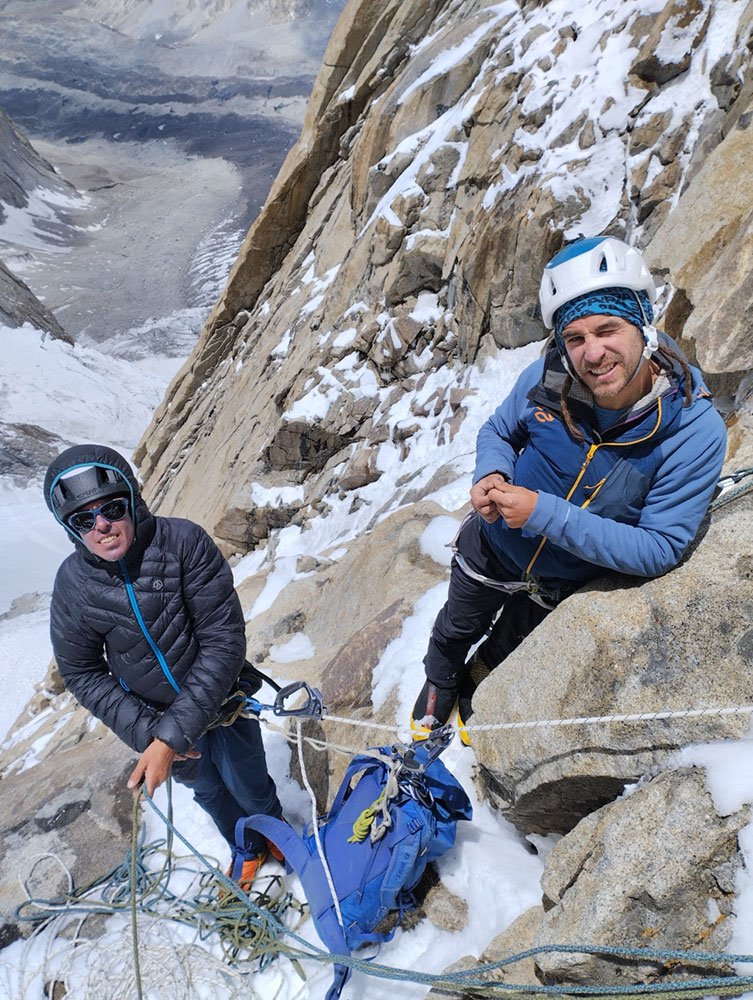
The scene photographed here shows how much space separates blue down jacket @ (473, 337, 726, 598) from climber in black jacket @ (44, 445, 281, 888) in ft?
4.23

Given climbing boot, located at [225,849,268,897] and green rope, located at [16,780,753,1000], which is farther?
climbing boot, located at [225,849,268,897]

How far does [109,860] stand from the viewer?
307 centimetres

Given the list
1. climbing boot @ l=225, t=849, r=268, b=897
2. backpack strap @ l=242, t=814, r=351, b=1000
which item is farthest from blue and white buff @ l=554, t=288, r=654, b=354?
climbing boot @ l=225, t=849, r=268, b=897

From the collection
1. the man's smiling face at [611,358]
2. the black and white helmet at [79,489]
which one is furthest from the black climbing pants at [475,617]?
the black and white helmet at [79,489]

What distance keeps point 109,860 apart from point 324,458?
6929 mm

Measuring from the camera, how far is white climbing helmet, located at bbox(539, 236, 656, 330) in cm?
177

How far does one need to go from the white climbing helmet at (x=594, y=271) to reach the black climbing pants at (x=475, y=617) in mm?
1014

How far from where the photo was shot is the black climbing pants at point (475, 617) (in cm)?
247

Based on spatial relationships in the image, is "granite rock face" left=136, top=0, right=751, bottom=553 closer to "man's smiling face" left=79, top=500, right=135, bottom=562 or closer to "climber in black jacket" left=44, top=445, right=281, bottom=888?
"climber in black jacket" left=44, top=445, right=281, bottom=888

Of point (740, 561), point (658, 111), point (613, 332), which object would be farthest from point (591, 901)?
point (658, 111)

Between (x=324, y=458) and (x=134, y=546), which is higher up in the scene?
(x=134, y=546)

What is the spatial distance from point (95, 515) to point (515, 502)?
1.44 m

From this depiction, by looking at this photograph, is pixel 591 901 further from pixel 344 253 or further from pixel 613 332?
pixel 344 253

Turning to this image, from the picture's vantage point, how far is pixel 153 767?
2143 mm
